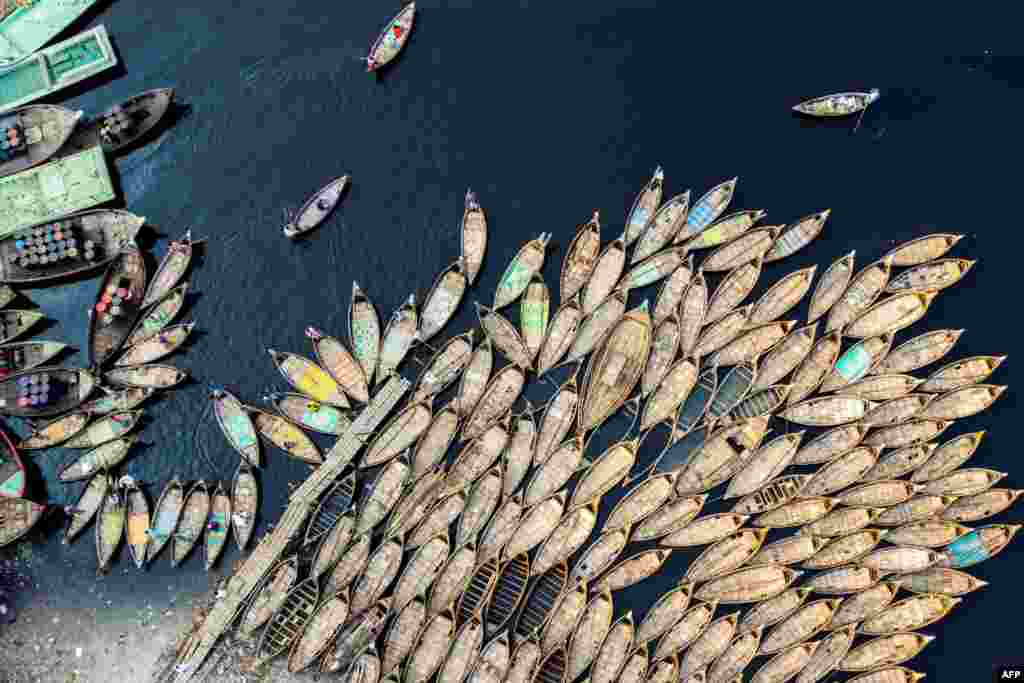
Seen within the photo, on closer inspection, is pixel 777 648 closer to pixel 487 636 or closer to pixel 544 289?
pixel 487 636

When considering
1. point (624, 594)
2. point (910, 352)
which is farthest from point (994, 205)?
point (624, 594)

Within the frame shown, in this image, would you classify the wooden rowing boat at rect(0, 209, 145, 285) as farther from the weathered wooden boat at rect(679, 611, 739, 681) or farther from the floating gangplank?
the weathered wooden boat at rect(679, 611, 739, 681)

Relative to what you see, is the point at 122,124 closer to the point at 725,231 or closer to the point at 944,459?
the point at 725,231

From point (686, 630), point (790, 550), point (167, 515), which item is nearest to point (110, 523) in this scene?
point (167, 515)

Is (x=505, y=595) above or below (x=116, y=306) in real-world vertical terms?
below

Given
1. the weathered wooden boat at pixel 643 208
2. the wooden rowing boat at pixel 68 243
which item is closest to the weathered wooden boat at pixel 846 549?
Answer: the weathered wooden boat at pixel 643 208

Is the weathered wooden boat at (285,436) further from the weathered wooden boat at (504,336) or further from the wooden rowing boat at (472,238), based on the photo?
the wooden rowing boat at (472,238)
